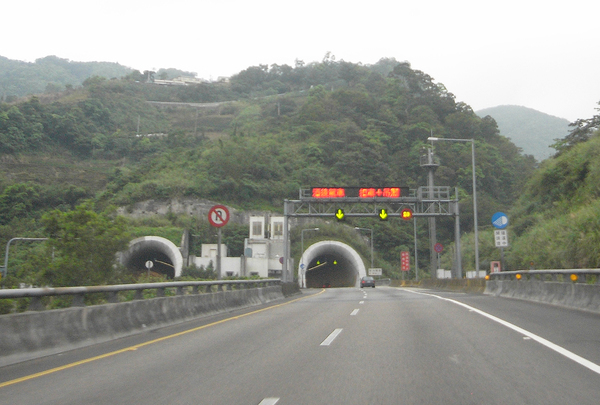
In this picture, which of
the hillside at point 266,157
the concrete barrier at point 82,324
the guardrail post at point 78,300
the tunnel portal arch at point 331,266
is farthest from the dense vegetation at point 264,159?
the guardrail post at point 78,300

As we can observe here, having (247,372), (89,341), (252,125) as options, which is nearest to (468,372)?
(247,372)

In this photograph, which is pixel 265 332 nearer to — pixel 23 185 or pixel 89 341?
pixel 89 341

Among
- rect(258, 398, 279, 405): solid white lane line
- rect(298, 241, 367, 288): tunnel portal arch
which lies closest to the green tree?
rect(258, 398, 279, 405): solid white lane line

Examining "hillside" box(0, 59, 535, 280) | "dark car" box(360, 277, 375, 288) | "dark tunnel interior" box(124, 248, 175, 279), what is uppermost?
"hillside" box(0, 59, 535, 280)

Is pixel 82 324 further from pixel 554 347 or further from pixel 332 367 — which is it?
pixel 554 347

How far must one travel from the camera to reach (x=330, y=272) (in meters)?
86.7

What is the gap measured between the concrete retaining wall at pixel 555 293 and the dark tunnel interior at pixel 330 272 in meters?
49.6

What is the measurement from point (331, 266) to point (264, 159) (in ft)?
63.3

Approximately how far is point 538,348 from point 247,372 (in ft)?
14.4

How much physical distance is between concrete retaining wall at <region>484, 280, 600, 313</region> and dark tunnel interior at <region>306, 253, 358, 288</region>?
163ft

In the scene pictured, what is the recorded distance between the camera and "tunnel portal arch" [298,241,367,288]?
68.0m

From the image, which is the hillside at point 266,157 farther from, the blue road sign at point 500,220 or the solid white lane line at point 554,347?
the solid white lane line at point 554,347

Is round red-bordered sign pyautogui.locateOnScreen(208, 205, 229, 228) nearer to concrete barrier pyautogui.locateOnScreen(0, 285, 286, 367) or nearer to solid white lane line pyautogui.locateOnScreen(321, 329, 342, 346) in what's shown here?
concrete barrier pyautogui.locateOnScreen(0, 285, 286, 367)

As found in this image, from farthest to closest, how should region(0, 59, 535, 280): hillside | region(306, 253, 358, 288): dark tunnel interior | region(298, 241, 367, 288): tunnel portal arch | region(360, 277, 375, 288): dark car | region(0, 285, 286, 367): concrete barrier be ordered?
1. region(0, 59, 535, 280): hillside
2. region(306, 253, 358, 288): dark tunnel interior
3. region(298, 241, 367, 288): tunnel portal arch
4. region(360, 277, 375, 288): dark car
5. region(0, 285, 286, 367): concrete barrier
